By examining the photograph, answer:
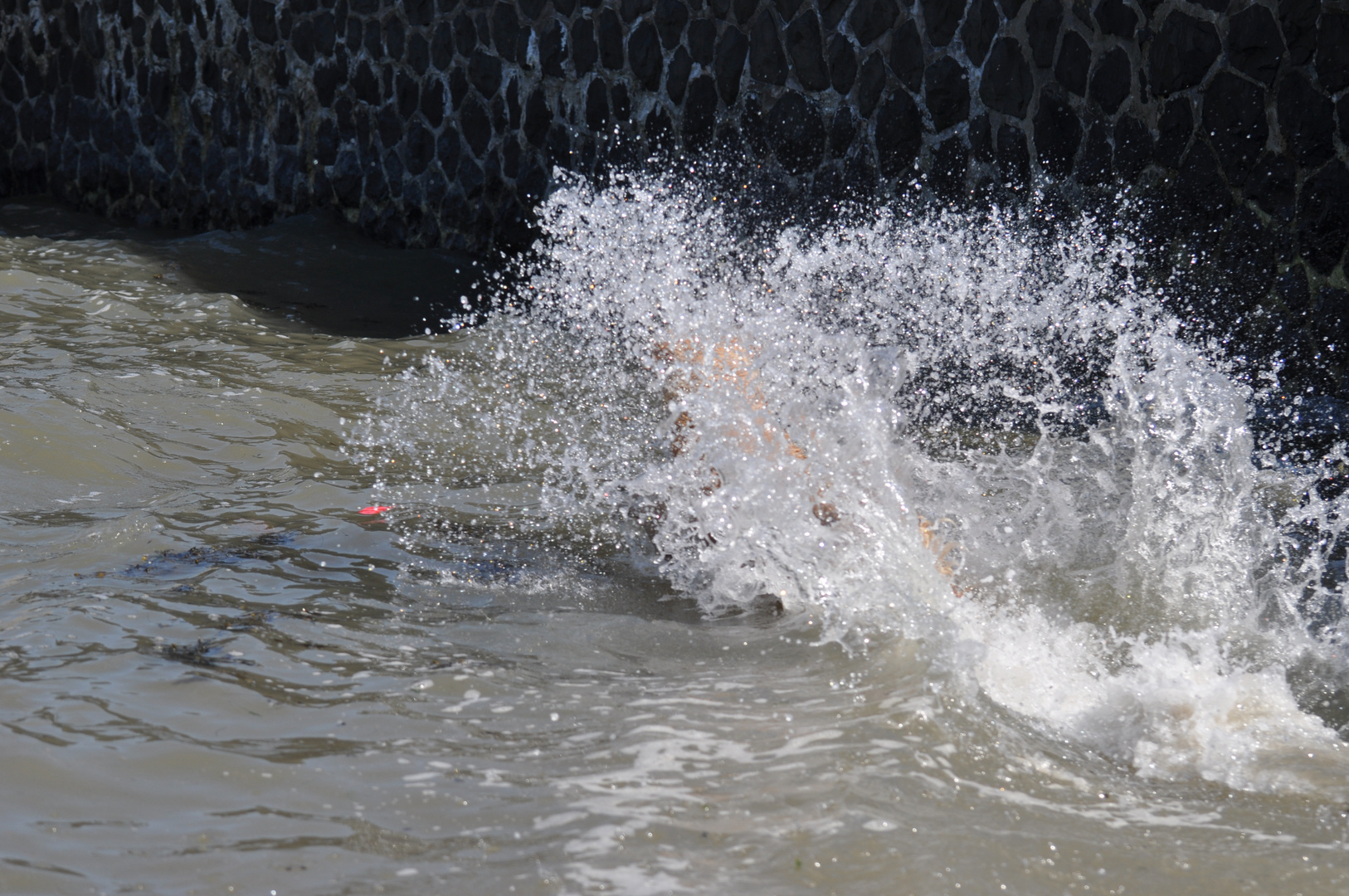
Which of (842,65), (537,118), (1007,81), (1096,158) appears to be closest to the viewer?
(1096,158)

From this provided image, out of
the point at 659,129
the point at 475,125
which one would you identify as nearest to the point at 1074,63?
the point at 659,129

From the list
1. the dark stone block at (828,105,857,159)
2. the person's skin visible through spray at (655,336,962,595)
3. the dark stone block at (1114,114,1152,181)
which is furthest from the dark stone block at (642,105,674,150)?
the person's skin visible through spray at (655,336,962,595)

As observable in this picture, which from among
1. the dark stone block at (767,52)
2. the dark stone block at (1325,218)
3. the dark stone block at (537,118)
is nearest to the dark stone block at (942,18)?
the dark stone block at (767,52)

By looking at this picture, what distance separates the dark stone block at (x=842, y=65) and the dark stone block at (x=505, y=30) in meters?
2.63

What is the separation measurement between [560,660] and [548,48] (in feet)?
22.1

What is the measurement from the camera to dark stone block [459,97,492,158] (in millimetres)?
9586

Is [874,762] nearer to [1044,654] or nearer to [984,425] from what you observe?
[1044,654]

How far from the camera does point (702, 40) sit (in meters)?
8.33

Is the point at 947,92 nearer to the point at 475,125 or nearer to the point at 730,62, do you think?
the point at 730,62

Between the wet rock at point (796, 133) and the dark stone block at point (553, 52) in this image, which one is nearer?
the wet rock at point (796, 133)

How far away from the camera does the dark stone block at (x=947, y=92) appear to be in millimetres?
7227

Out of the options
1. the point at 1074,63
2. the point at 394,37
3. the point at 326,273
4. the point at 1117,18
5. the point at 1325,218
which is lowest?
the point at 326,273

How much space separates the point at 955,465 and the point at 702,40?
405 centimetres

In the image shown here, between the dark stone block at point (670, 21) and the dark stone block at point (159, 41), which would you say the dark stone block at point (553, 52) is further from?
the dark stone block at point (159, 41)
